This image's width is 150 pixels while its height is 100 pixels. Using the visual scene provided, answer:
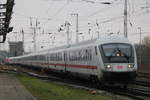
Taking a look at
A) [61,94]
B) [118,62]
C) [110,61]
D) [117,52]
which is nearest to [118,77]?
[118,62]

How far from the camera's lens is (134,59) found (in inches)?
808

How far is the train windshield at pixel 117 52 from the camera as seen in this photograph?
790 inches

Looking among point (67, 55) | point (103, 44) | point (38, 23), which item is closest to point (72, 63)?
point (67, 55)

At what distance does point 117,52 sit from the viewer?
2036 centimetres

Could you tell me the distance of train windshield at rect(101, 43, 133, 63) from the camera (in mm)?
20062

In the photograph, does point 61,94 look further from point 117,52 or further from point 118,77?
point 117,52

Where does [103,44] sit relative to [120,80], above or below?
above

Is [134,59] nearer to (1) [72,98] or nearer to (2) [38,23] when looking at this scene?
(1) [72,98]

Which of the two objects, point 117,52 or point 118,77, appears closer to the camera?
point 118,77

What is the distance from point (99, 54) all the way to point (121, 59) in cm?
129

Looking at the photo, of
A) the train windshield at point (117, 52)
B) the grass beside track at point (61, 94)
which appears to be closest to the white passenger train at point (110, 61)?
the train windshield at point (117, 52)

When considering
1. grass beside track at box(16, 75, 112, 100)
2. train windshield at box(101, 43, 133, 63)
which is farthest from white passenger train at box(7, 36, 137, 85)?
grass beside track at box(16, 75, 112, 100)

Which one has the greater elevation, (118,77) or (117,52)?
(117,52)

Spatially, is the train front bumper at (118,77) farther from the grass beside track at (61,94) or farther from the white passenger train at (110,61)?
the grass beside track at (61,94)
